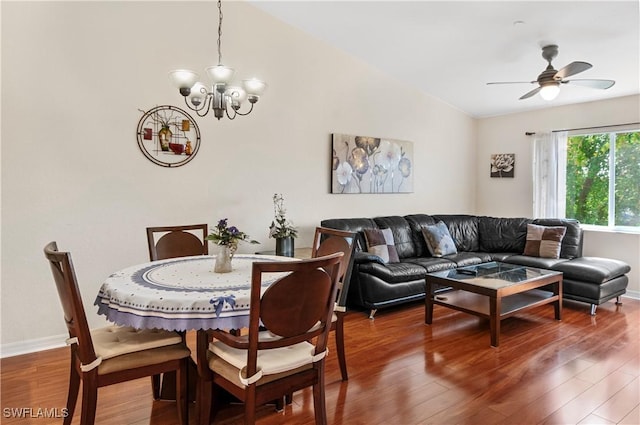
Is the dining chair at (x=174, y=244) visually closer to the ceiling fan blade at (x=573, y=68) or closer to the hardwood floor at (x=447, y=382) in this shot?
the hardwood floor at (x=447, y=382)

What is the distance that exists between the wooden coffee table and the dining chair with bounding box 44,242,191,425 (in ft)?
7.91

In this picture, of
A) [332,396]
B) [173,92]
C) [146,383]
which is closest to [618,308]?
[332,396]

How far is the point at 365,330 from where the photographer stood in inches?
139

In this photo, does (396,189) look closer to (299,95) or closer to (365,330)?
(299,95)

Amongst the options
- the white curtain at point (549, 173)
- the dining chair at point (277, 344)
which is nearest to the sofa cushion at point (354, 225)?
the dining chair at point (277, 344)

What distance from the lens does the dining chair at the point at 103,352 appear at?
1.72 metres

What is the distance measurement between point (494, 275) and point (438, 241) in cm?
117

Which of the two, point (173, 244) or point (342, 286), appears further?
point (173, 244)

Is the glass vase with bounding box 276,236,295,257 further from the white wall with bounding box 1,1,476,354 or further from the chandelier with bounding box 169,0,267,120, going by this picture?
the chandelier with bounding box 169,0,267,120

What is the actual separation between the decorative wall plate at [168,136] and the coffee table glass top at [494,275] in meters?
2.64

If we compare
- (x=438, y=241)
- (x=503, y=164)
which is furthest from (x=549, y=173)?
(x=438, y=241)

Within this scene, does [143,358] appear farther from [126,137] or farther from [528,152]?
[528,152]

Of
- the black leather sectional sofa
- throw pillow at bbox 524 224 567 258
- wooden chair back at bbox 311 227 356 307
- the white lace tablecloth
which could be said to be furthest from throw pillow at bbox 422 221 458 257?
the white lace tablecloth

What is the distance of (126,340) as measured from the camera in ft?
6.39
